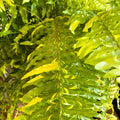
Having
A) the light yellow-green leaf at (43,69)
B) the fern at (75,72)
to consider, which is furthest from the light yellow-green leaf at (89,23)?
the light yellow-green leaf at (43,69)

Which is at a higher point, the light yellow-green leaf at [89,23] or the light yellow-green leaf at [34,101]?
the light yellow-green leaf at [89,23]

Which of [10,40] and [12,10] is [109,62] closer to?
[12,10]

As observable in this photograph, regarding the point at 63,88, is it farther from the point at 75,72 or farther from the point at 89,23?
the point at 89,23

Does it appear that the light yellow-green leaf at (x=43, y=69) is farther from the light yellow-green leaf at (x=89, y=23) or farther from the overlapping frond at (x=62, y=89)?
the light yellow-green leaf at (x=89, y=23)

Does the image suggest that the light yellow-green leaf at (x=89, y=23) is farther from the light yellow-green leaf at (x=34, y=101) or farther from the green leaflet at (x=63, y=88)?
the light yellow-green leaf at (x=34, y=101)

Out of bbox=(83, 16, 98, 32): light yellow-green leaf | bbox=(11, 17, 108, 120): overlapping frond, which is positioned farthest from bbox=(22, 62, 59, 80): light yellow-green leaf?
bbox=(83, 16, 98, 32): light yellow-green leaf

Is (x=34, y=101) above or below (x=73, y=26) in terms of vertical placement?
below

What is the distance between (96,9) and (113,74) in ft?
0.85

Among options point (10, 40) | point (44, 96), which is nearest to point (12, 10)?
point (10, 40)

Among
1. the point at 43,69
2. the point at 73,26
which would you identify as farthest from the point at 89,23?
the point at 43,69

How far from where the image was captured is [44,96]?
0.98 ft

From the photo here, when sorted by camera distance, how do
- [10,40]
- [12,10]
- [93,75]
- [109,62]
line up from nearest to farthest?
1. [109,62]
2. [93,75]
3. [12,10]
4. [10,40]

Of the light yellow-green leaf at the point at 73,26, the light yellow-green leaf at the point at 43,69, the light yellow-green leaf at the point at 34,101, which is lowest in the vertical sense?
the light yellow-green leaf at the point at 34,101

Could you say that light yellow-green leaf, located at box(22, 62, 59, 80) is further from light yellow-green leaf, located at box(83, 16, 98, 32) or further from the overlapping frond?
light yellow-green leaf, located at box(83, 16, 98, 32)
